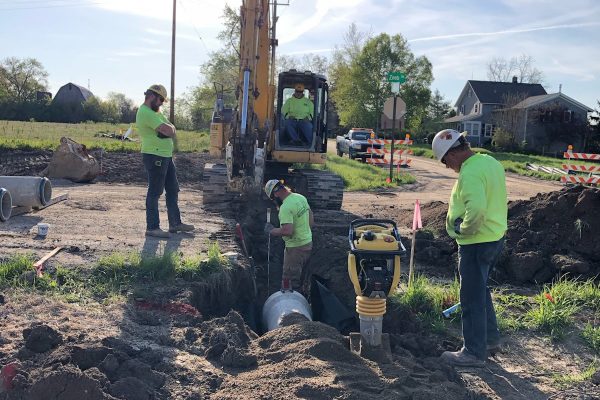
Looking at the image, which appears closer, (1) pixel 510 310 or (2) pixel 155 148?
(1) pixel 510 310

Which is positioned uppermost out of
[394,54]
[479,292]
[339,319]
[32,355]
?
[394,54]

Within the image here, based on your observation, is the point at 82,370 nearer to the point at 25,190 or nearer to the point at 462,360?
the point at 462,360

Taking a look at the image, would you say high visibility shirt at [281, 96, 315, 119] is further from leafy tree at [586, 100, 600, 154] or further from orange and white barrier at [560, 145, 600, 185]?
leafy tree at [586, 100, 600, 154]

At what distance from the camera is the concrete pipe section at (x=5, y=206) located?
907cm

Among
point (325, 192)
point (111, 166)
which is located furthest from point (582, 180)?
point (111, 166)

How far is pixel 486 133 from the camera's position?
59375 millimetres

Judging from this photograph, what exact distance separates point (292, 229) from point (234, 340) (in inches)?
90.4

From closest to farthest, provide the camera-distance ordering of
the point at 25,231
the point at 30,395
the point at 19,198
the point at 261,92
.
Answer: the point at 30,395 → the point at 25,231 → the point at 19,198 → the point at 261,92

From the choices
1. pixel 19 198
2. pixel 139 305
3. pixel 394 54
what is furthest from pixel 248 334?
pixel 394 54

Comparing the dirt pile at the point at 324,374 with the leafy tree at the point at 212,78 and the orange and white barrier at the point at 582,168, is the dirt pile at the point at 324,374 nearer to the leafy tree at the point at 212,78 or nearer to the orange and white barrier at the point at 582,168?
the orange and white barrier at the point at 582,168

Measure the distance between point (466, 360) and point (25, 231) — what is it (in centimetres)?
647

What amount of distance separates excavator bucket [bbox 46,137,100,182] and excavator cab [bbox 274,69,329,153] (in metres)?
5.59

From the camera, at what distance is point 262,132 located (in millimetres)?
12453

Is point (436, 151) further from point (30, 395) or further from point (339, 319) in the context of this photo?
point (30, 395)
